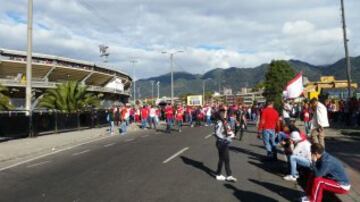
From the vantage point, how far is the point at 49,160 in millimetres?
17016

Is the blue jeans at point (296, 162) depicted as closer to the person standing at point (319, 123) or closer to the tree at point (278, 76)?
the person standing at point (319, 123)

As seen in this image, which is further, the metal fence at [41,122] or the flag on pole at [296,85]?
the metal fence at [41,122]

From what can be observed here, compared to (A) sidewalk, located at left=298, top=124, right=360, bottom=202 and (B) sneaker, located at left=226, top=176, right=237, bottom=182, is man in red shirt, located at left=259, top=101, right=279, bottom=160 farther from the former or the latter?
(B) sneaker, located at left=226, top=176, right=237, bottom=182

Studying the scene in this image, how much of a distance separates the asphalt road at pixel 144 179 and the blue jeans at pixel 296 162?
344 millimetres

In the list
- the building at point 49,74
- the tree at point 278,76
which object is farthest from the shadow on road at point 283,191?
the tree at point 278,76

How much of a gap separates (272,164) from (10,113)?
53.0ft

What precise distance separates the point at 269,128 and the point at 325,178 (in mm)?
6956

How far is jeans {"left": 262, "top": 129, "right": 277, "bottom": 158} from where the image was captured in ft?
48.6

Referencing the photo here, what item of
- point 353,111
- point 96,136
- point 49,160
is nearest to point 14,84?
point 96,136

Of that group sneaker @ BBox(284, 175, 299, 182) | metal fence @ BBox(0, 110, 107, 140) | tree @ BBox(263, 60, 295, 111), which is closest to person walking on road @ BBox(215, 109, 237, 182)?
sneaker @ BBox(284, 175, 299, 182)

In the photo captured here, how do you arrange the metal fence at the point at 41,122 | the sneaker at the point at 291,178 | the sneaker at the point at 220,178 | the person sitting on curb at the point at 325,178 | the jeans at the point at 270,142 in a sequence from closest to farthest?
1. the person sitting on curb at the point at 325,178
2. the sneaker at the point at 291,178
3. the sneaker at the point at 220,178
4. the jeans at the point at 270,142
5. the metal fence at the point at 41,122

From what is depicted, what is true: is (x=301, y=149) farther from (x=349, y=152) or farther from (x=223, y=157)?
(x=349, y=152)

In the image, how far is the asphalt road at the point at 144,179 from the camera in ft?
31.9

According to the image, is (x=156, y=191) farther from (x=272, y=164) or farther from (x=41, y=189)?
(x=272, y=164)
